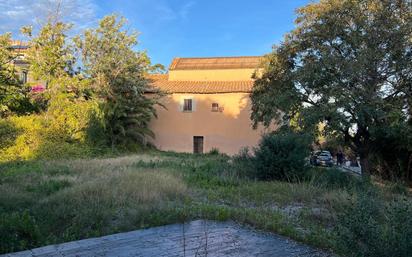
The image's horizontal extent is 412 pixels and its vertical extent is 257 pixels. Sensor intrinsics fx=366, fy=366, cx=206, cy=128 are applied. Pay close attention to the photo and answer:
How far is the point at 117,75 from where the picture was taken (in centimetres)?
2316

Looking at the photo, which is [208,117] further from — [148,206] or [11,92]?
[148,206]

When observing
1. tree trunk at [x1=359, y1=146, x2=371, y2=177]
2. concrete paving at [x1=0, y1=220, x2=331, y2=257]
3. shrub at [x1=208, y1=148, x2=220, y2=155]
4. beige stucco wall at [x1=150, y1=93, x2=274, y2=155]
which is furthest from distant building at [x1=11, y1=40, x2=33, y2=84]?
tree trunk at [x1=359, y1=146, x2=371, y2=177]

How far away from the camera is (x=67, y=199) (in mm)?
7148

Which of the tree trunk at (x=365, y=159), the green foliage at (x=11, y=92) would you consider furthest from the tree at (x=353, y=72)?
the green foliage at (x=11, y=92)

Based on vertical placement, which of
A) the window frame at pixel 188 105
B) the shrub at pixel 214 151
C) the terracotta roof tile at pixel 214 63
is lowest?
the shrub at pixel 214 151

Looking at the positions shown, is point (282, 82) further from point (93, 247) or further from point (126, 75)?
point (93, 247)

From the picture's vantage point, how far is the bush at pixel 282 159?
37.8ft

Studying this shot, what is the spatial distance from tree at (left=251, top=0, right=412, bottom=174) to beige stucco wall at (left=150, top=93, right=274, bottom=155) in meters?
11.7

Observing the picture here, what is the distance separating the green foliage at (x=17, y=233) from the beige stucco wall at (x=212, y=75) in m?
25.2

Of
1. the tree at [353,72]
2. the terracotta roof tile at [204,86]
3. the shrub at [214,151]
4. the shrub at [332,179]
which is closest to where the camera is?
the shrub at [332,179]

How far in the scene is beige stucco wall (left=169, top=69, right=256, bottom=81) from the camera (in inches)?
1161

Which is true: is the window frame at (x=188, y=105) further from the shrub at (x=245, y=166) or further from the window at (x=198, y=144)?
the shrub at (x=245, y=166)

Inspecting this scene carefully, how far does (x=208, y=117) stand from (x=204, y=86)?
2.64 metres

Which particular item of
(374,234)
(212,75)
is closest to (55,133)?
(212,75)
